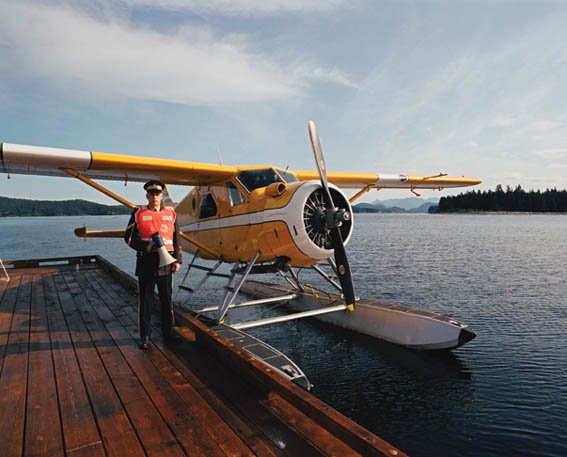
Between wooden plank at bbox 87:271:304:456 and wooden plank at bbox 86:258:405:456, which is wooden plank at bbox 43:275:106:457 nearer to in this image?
wooden plank at bbox 87:271:304:456

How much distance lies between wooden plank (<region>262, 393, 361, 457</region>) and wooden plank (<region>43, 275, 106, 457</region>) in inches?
45.5

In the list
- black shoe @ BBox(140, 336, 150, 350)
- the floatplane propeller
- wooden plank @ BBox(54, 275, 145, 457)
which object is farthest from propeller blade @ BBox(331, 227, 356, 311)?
wooden plank @ BBox(54, 275, 145, 457)

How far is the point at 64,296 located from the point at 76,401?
17.1 feet

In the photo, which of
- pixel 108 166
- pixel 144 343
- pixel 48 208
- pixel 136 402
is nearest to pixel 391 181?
pixel 108 166

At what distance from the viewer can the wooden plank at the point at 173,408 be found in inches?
87.0

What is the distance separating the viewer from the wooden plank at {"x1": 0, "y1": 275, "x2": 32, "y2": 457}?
7.54 ft

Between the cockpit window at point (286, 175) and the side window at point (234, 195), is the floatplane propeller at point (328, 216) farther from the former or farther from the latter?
the side window at point (234, 195)

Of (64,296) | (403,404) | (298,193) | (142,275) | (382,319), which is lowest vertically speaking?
(403,404)

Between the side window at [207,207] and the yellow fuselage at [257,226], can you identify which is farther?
the side window at [207,207]

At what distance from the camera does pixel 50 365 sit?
3.60 metres

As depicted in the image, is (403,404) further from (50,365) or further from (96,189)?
(96,189)

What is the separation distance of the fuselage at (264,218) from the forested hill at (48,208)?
180 m

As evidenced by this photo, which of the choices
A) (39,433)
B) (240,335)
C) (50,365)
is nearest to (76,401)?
(39,433)

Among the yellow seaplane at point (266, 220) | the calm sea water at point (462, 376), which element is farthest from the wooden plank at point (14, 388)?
the calm sea water at point (462, 376)
